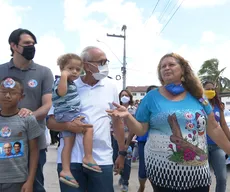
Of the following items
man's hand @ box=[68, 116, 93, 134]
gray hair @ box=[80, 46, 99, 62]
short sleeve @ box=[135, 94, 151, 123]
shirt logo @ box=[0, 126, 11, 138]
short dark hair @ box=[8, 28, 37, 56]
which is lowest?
shirt logo @ box=[0, 126, 11, 138]

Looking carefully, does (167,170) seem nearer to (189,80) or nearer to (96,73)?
(189,80)

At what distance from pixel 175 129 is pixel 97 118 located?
0.72 meters

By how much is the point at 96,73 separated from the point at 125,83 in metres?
22.7

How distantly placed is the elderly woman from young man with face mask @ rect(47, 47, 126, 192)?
276mm

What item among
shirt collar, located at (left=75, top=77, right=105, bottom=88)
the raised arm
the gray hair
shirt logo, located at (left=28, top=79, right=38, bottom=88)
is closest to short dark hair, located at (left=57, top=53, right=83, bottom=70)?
the gray hair

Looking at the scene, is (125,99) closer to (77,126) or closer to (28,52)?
(28,52)

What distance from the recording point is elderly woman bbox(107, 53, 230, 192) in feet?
9.26

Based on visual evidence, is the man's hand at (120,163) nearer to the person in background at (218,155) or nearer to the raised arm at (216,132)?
the raised arm at (216,132)

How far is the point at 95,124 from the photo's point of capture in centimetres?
298

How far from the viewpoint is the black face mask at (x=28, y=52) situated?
3305mm

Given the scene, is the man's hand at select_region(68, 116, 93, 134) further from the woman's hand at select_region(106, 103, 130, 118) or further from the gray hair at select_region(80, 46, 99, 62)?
the gray hair at select_region(80, 46, 99, 62)

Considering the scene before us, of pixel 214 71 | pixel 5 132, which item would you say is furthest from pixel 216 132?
pixel 214 71

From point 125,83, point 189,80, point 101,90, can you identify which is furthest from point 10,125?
point 125,83

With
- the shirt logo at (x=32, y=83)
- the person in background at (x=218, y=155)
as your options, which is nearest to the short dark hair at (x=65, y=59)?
the shirt logo at (x=32, y=83)
